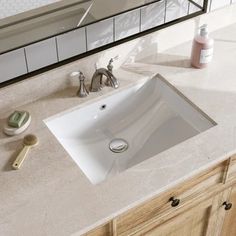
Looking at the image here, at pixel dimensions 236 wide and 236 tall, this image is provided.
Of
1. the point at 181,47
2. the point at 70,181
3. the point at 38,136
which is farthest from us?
the point at 181,47

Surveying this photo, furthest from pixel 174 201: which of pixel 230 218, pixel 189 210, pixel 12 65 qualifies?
pixel 12 65

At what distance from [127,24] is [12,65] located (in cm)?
42

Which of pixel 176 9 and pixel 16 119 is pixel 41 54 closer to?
pixel 16 119

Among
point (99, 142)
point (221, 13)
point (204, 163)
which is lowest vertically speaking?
point (99, 142)

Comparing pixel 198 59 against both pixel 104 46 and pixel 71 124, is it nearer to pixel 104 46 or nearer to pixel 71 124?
pixel 104 46

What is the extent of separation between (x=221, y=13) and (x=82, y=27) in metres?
0.61

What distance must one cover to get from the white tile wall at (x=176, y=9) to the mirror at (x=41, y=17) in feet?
0.81

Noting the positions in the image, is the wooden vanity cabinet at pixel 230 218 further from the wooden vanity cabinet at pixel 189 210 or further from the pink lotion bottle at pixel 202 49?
the pink lotion bottle at pixel 202 49

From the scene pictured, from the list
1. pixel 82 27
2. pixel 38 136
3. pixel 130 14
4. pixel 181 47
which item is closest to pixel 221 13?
pixel 181 47

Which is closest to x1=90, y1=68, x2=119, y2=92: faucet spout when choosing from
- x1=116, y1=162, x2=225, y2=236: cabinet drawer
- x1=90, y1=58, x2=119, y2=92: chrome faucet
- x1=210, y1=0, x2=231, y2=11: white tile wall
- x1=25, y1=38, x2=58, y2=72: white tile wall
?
x1=90, y1=58, x2=119, y2=92: chrome faucet

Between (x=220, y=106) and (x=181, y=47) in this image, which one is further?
(x=181, y=47)

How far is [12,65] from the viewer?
148 centimetres

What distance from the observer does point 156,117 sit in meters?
1.65

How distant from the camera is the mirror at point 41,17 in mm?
1410
